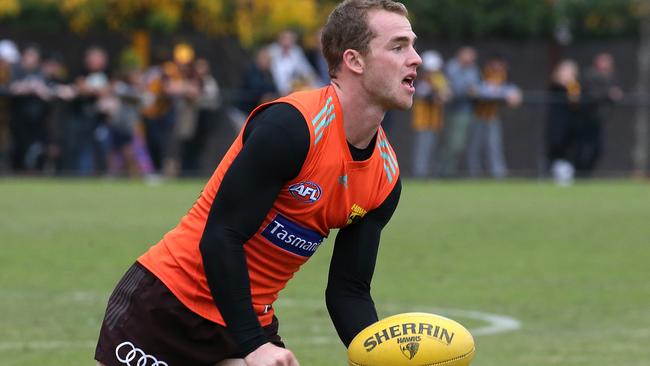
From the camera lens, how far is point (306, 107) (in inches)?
198

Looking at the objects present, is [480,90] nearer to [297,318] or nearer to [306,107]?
[297,318]

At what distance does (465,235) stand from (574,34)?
22.4 meters

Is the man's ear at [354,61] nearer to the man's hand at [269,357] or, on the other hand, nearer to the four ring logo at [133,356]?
the man's hand at [269,357]

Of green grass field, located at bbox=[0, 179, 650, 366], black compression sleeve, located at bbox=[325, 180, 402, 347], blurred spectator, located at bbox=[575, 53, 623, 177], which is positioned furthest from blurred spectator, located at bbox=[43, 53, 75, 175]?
black compression sleeve, located at bbox=[325, 180, 402, 347]

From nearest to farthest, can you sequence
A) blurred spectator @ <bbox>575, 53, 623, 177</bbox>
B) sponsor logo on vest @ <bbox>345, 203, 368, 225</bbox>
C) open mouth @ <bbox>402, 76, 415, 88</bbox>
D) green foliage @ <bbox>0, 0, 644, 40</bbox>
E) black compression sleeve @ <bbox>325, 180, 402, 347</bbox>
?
open mouth @ <bbox>402, 76, 415, 88</bbox> < sponsor logo on vest @ <bbox>345, 203, 368, 225</bbox> < black compression sleeve @ <bbox>325, 180, 402, 347</bbox> < blurred spectator @ <bbox>575, 53, 623, 177</bbox> < green foliage @ <bbox>0, 0, 644, 40</bbox>

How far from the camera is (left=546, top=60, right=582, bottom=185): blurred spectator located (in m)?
26.9

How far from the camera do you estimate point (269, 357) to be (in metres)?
4.83

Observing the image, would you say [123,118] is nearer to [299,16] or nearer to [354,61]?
[299,16]

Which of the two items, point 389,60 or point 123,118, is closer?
point 389,60

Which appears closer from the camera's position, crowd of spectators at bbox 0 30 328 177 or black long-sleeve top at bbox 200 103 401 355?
black long-sleeve top at bbox 200 103 401 355

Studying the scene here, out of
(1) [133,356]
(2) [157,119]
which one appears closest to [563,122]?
(2) [157,119]

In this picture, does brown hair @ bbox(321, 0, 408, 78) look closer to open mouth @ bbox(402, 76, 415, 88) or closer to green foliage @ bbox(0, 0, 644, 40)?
open mouth @ bbox(402, 76, 415, 88)

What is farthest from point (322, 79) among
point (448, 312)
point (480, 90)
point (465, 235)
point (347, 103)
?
point (347, 103)

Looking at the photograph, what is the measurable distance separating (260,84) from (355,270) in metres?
18.9
